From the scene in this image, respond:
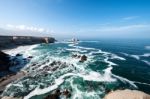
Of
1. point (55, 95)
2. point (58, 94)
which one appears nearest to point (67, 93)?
point (58, 94)

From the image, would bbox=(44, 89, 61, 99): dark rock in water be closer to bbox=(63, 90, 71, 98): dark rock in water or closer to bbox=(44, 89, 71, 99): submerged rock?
bbox=(44, 89, 71, 99): submerged rock

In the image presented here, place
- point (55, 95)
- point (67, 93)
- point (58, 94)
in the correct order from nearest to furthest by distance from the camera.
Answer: point (55, 95)
point (58, 94)
point (67, 93)

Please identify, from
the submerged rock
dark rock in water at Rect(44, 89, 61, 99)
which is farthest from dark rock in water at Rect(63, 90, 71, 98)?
dark rock in water at Rect(44, 89, 61, 99)

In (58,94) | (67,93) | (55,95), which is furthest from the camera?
(67,93)

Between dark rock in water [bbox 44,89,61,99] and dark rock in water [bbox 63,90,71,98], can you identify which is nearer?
dark rock in water [bbox 44,89,61,99]

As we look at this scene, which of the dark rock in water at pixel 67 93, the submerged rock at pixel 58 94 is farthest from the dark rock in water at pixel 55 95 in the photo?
the dark rock in water at pixel 67 93

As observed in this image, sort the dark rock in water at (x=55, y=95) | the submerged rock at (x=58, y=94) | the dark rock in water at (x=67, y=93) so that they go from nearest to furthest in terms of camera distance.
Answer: the dark rock in water at (x=55, y=95), the submerged rock at (x=58, y=94), the dark rock in water at (x=67, y=93)

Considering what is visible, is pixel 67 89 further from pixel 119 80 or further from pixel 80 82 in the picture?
pixel 119 80

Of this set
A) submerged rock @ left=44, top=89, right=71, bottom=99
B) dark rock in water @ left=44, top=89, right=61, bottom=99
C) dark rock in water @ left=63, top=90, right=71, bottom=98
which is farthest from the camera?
dark rock in water @ left=63, top=90, right=71, bottom=98

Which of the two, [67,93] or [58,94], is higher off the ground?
[67,93]

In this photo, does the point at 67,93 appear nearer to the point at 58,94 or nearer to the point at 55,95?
the point at 58,94

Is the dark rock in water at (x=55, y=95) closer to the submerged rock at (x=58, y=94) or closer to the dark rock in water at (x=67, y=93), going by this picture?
the submerged rock at (x=58, y=94)
